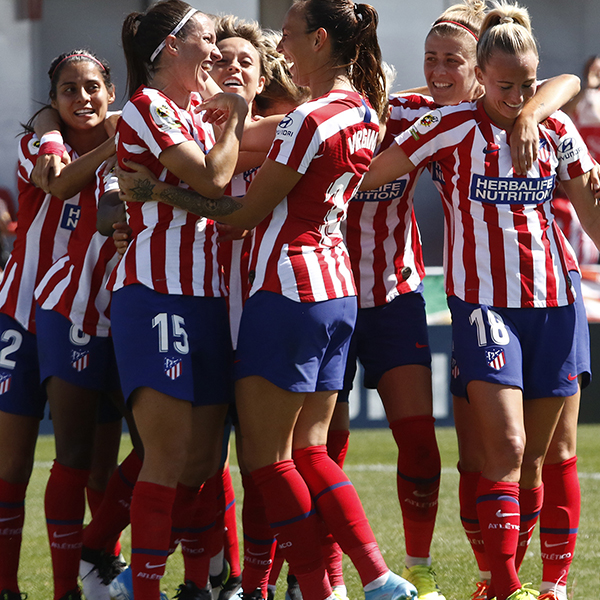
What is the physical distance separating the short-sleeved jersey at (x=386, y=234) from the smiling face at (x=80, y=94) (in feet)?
3.44

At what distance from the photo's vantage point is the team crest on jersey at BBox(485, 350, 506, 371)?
2980 mm

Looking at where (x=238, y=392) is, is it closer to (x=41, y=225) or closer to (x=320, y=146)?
(x=320, y=146)

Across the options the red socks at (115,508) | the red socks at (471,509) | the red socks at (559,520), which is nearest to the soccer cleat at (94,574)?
the red socks at (115,508)

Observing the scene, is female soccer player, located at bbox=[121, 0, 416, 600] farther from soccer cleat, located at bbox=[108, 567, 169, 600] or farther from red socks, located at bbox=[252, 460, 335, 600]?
soccer cleat, located at bbox=[108, 567, 169, 600]

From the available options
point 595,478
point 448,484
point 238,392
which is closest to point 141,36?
point 238,392

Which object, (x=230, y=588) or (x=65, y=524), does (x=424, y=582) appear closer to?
(x=230, y=588)

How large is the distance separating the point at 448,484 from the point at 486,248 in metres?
3.65

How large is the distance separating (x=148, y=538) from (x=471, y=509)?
127 centimetres

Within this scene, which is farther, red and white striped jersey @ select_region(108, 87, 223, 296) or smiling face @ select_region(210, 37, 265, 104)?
smiling face @ select_region(210, 37, 265, 104)

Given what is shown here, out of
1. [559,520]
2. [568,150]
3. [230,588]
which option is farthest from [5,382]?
[568,150]

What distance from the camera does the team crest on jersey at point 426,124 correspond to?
313cm

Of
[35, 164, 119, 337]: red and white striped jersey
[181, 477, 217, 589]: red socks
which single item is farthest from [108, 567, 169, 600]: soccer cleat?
[35, 164, 119, 337]: red and white striped jersey

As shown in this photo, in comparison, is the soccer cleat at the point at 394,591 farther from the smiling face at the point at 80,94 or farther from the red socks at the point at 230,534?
the smiling face at the point at 80,94

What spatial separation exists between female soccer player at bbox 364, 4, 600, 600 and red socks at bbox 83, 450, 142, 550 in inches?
48.6
